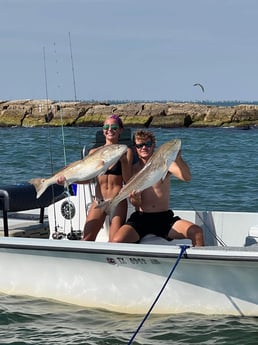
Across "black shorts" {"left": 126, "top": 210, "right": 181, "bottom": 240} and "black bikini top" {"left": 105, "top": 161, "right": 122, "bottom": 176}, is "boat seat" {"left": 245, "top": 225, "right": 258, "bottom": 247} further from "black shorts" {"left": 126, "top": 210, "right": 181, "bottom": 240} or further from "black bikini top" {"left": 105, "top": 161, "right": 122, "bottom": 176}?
"black bikini top" {"left": 105, "top": 161, "right": 122, "bottom": 176}

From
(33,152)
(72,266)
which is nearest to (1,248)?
(72,266)

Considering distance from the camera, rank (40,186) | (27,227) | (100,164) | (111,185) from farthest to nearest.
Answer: (27,227) < (111,185) < (40,186) < (100,164)

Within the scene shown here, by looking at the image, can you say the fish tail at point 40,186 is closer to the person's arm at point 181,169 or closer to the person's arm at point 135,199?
the person's arm at point 135,199

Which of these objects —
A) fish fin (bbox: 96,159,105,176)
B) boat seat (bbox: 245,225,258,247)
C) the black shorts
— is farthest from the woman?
boat seat (bbox: 245,225,258,247)

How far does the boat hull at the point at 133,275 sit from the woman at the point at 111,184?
12.6 inches

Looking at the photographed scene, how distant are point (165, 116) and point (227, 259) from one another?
50.4 m

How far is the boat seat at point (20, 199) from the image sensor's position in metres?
8.16

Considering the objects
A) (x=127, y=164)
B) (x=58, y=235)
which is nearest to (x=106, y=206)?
(x=127, y=164)

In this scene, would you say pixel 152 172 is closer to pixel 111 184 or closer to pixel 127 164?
pixel 127 164

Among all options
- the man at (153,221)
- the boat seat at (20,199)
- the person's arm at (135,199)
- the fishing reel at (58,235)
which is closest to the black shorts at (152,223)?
the man at (153,221)

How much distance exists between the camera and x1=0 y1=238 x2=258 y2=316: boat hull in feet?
23.5

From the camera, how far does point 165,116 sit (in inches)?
2251

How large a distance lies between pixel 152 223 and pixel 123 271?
0.51 metres

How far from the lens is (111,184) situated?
24.8ft
